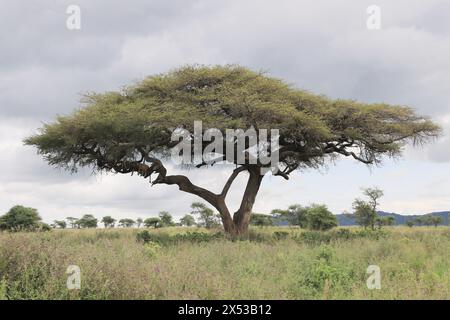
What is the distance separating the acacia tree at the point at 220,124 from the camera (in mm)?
24266

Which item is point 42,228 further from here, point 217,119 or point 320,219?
point 320,219

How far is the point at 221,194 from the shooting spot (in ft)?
89.3

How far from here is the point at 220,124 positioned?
927 inches

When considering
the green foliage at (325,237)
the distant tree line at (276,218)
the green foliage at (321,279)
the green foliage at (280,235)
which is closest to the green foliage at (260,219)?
the distant tree line at (276,218)

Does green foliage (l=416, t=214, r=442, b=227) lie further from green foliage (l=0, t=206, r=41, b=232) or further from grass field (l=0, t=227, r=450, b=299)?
grass field (l=0, t=227, r=450, b=299)

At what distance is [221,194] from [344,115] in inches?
321

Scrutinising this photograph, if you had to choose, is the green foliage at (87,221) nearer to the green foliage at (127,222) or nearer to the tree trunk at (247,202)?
the green foliage at (127,222)

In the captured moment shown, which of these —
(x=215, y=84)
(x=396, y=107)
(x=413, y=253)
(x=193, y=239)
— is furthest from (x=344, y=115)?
(x=413, y=253)

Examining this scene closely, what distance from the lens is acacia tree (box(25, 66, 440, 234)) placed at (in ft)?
79.6

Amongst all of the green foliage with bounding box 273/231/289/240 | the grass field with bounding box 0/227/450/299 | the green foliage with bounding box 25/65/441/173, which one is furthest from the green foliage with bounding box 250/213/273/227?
the grass field with bounding box 0/227/450/299

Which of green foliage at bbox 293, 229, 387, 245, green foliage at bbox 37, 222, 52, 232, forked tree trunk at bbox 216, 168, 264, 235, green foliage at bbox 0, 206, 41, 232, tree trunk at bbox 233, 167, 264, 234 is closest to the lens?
green foliage at bbox 37, 222, 52, 232

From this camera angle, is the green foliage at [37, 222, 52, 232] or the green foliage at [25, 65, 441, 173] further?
the green foliage at [25, 65, 441, 173]

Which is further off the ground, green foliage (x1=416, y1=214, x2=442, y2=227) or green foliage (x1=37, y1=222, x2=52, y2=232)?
green foliage (x1=37, y1=222, x2=52, y2=232)
